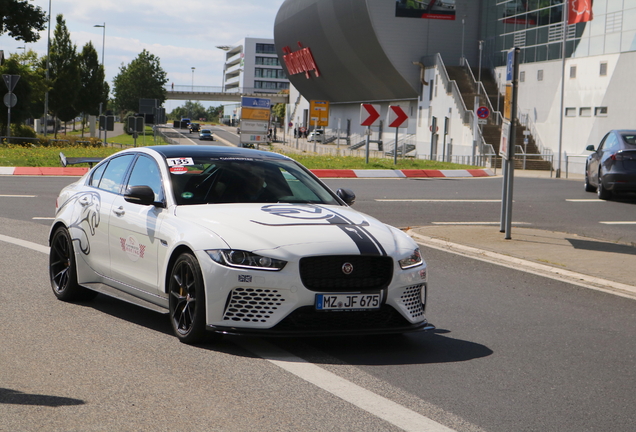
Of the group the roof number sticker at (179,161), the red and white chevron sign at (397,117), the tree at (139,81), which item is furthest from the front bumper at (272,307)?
the tree at (139,81)

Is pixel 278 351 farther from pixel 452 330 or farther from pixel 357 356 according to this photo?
pixel 452 330

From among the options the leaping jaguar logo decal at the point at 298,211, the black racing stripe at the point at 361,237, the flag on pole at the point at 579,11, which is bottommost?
the black racing stripe at the point at 361,237

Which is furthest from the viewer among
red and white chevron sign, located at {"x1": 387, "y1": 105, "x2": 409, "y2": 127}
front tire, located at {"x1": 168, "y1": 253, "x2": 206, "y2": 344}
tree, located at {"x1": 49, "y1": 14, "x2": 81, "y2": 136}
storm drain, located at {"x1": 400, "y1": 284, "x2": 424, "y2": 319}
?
tree, located at {"x1": 49, "y1": 14, "x2": 81, "y2": 136}

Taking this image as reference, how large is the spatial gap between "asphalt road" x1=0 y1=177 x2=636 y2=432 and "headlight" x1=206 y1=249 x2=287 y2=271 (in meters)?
0.59

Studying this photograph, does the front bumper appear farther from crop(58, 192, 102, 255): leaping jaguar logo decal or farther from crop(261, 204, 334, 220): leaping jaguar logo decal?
crop(58, 192, 102, 255): leaping jaguar logo decal

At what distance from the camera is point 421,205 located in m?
18.8

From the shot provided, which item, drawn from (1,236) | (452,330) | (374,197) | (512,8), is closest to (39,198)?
(1,236)

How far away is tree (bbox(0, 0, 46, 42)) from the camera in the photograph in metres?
51.2

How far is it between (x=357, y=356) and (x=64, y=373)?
1.89m

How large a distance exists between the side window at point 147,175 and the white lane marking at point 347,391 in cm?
153

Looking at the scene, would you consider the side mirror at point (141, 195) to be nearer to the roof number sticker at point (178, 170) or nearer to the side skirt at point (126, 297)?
the roof number sticker at point (178, 170)

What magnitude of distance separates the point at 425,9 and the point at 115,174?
210 feet

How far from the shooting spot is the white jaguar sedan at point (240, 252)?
585 cm

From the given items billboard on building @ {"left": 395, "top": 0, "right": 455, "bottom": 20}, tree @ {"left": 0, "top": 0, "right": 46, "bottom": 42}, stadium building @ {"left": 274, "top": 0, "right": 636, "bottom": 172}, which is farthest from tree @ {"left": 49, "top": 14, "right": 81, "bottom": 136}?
billboard on building @ {"left": 395, "top": 0, "right": 455, "bottom": 20}
